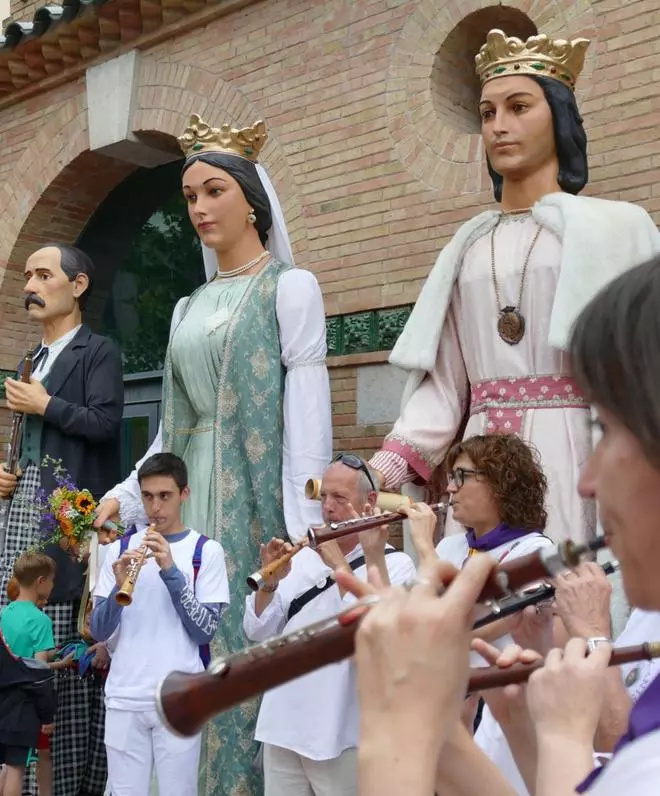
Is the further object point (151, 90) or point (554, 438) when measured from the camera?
point (151, 90)

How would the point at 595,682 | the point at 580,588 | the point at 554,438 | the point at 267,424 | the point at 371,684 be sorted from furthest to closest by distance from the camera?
the point at 267,424 < the point at 554,438 < the point at 580,588 < the point at 595,682 < the point at 371,684

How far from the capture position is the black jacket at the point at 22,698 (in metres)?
4.88

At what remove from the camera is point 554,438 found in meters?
3.67

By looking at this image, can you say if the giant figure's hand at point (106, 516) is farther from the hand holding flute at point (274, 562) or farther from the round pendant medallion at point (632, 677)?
the round pendant medallion at point (632, 677)

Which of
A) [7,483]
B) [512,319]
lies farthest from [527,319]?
[7,483]

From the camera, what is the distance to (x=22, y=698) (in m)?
4.96

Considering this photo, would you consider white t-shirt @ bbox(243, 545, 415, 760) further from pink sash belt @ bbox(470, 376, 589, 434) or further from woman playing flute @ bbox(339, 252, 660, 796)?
woman playing flute @ bbox(339, 252, 660, 796)

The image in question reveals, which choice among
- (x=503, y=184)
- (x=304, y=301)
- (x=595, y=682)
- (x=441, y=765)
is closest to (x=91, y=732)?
(x=304, y=301)

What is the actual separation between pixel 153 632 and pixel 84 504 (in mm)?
972

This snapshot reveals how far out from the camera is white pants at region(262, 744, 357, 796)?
136 inches

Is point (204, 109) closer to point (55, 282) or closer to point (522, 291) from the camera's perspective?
point (55, 282)

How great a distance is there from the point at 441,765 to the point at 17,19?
26.4 ft

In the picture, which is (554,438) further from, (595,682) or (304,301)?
(595,682)

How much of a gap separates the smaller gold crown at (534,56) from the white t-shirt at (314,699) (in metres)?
1.74
